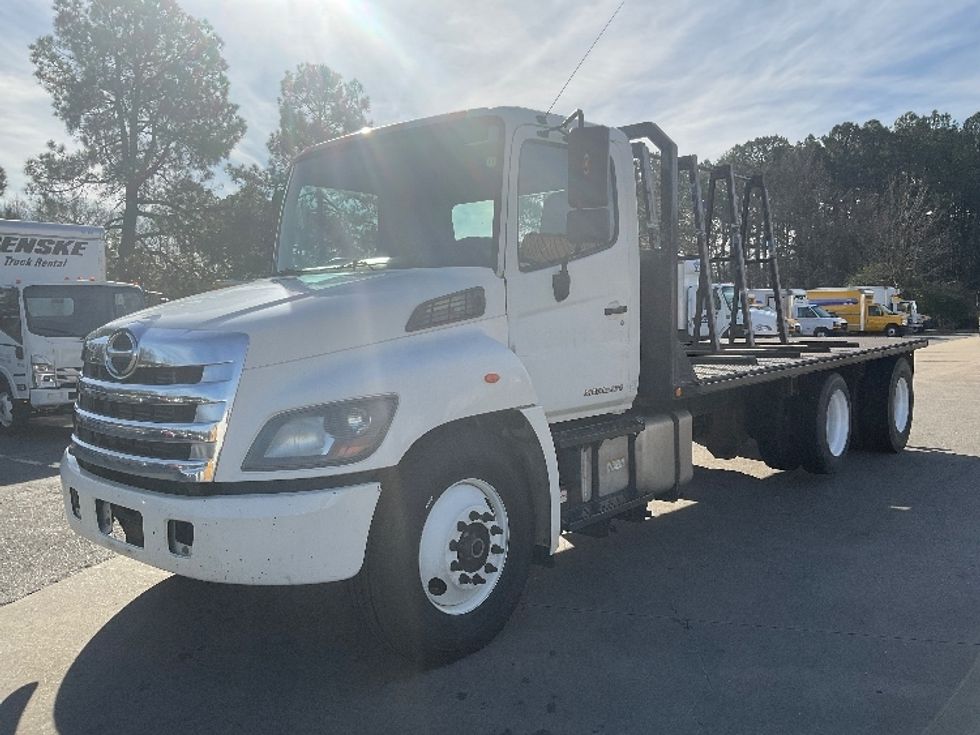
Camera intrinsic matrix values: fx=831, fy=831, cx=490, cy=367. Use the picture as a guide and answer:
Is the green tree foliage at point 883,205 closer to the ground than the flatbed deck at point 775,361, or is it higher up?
higher up

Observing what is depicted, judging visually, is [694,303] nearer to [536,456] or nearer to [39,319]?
[536,456]

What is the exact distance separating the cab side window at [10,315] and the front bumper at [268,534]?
1004 cm

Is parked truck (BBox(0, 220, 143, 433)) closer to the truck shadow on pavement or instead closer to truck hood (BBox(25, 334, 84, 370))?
truck hood (BBox(25, 334, 84, 370))

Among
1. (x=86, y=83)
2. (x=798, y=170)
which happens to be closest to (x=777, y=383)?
(x=86, y=83)

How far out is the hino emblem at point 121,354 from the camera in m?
3.80

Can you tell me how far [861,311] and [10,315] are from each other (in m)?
42.3

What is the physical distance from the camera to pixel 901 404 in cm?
966

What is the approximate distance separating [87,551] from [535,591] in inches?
133

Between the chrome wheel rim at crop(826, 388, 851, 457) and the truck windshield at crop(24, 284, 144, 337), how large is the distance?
33.0ft

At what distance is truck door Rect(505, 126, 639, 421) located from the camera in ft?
14.6

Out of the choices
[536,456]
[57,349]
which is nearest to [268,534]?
[536,456]

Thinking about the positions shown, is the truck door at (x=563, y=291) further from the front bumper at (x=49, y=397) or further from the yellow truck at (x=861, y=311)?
the yellow truck at (x=861, y=311)

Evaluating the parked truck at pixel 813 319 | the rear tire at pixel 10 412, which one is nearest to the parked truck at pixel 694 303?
the rear tire at pixel 10 412

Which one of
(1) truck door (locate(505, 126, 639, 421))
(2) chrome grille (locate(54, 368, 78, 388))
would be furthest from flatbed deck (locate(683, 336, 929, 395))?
(2) chrome grille (locate(54, 368, 78, 388))
